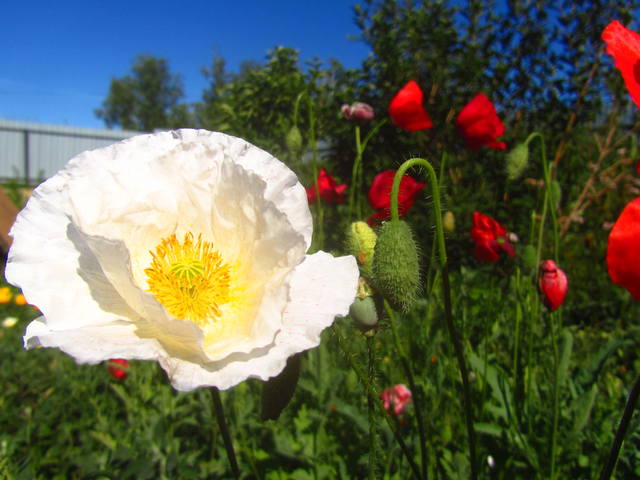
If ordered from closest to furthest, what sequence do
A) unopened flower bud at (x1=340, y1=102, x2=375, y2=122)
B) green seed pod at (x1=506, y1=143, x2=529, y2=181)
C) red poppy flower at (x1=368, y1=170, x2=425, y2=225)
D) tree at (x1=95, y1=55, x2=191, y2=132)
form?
red poppy flower at (x1=368, y1=170, x2=425, y2=225) < green seed pod at (x1=506, y1=143, x2=529, y2=181) < unopened flower bud at (x1=340, y1=102, x2=375, y2=122) < tree at (x1=95, y1=55, x2=191, y2=132)

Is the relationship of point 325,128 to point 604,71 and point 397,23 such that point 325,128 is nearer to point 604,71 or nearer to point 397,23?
point 397,23

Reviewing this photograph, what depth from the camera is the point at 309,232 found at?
0.64 metres

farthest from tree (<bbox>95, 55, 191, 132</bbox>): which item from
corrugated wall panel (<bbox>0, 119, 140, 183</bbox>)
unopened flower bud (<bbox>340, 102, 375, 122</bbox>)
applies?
unopened flower bud (<bbox>340, 102, 375, 122</bbox>)

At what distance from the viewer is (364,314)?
680 mm

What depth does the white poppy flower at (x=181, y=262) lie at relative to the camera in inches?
21.7

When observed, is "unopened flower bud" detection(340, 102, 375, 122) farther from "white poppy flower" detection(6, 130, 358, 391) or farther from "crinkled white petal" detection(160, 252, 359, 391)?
"crinkled white petal" detection(160, 252, 359, 391)

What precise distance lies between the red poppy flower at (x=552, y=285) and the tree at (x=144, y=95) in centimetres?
4270

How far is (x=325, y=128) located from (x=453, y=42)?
0.94 metres

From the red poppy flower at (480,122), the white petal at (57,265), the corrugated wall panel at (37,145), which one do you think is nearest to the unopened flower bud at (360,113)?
the red poppy flower at (480,122)

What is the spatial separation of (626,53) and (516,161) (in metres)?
0.92

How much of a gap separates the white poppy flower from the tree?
42939 mm

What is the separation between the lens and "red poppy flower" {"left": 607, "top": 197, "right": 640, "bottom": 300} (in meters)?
0.52

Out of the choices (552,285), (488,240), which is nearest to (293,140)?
(488,240)

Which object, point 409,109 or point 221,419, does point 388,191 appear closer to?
point 409,109
